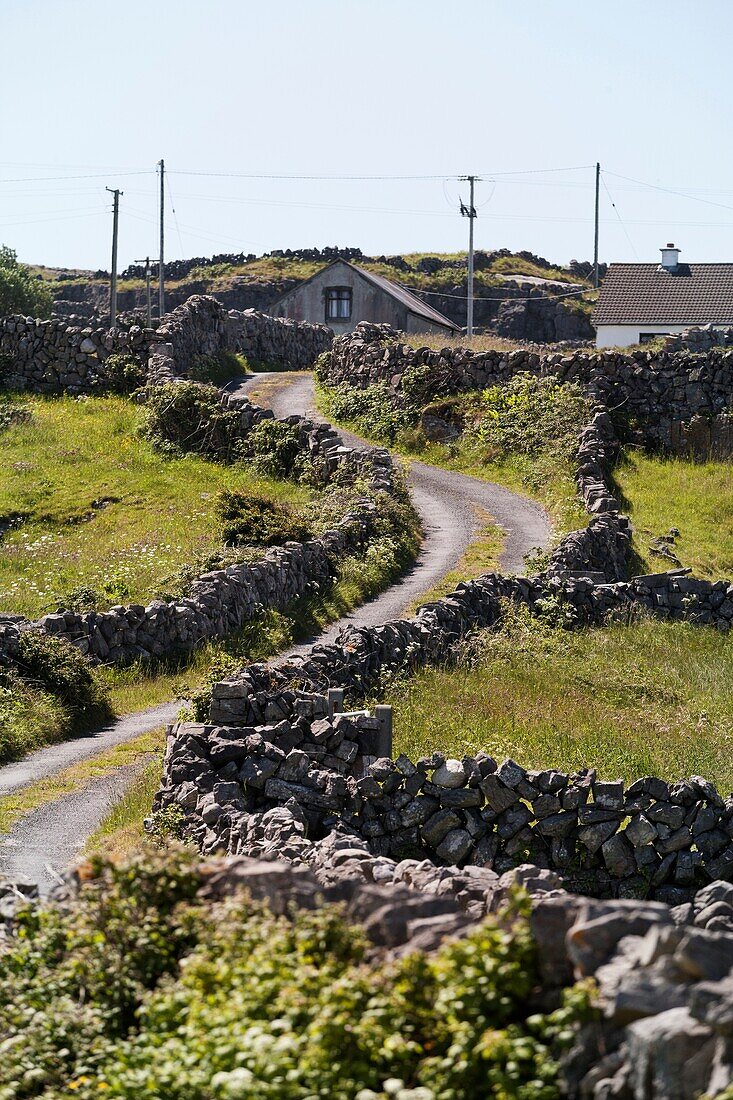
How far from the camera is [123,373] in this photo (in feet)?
146

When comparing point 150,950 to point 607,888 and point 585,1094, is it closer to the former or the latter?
point 585,1094

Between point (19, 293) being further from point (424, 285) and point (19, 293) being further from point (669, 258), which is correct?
point (669, 258)

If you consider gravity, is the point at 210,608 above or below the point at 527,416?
below

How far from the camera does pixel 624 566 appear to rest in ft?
97.3

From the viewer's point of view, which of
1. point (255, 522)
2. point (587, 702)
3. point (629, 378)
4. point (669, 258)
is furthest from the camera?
point (669, 258)

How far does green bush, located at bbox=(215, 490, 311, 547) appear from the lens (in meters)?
27.5

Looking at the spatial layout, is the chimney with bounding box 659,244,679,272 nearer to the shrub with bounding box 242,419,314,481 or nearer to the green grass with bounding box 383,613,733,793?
the shrub with bounding box 242,419,314,481

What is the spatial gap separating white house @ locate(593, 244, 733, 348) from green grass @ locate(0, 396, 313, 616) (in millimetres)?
27711

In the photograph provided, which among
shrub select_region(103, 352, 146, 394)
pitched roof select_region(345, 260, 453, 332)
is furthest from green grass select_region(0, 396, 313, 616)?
pitched roof select_region(345, 260, 453, 332)

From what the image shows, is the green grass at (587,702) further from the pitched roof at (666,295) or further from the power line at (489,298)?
the power line at (489,298)

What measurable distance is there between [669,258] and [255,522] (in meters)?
44.3

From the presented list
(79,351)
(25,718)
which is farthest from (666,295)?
(25,718)

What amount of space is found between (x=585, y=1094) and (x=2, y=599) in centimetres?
2007

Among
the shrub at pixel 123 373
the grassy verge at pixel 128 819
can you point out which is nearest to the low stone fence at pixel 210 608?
the grassy verge at pixel 128 819
